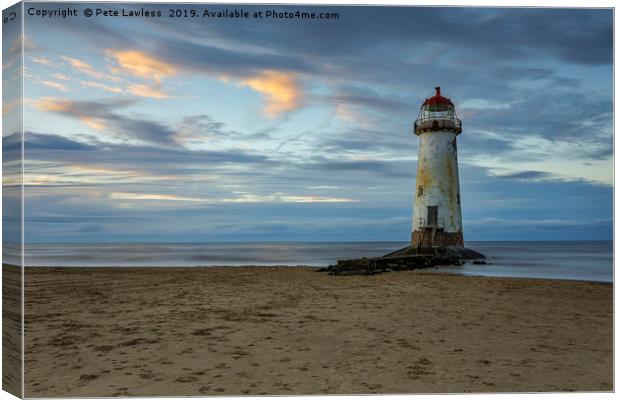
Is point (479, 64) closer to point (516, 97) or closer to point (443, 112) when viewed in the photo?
point (516, 97)

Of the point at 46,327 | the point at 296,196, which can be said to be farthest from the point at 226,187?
the point at 46,327

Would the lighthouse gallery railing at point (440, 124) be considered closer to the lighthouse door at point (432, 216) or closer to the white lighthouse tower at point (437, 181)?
the white lighthouse tower at point (437, 181)

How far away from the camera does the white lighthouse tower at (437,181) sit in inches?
714

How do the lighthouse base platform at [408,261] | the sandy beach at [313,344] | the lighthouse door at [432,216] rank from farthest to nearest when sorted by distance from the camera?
the lighthouse door at [432,216] < the lighthouse base platform at [408,261] < the sandy beach at [313,344]

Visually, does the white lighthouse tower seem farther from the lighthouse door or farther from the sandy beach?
the sandy beach

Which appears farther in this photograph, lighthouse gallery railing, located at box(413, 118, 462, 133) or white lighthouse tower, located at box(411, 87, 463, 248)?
lighthouse gallery railing, located at box(413, 118, 462, 133)

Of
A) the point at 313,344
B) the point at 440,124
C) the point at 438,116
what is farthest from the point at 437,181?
the point at 313,344

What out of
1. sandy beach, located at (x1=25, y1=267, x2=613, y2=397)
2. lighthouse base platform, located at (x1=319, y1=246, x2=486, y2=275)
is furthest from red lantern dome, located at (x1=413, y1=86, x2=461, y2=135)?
sandy beach, located at (x1=25, y1=267, x2=613, y2=397)

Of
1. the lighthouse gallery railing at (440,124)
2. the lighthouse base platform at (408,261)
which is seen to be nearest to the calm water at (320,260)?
the lighthouse base platform at (408,261)

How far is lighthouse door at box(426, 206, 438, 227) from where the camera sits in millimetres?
18047

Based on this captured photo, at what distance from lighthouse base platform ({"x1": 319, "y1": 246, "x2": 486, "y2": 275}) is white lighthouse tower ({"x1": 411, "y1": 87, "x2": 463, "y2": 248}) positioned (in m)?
0.27

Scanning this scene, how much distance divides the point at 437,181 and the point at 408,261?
3.22 m

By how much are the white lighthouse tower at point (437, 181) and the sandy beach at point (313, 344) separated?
8.08 m

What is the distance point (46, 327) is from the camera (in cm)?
681
